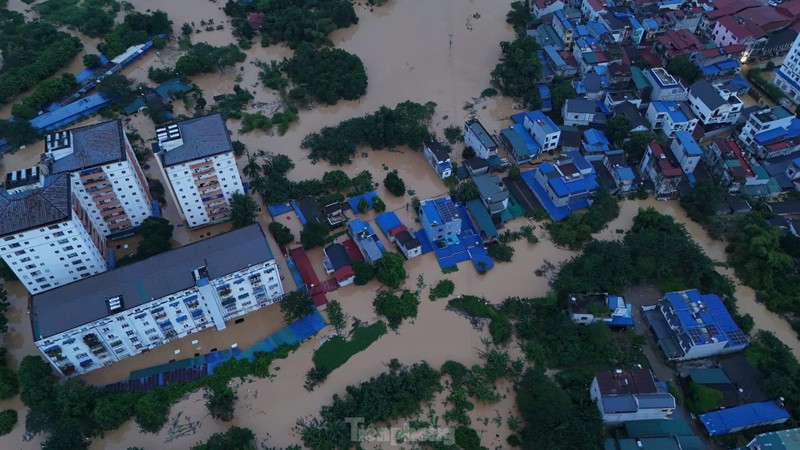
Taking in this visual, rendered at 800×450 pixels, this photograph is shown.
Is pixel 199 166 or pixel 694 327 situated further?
pixel 199 166

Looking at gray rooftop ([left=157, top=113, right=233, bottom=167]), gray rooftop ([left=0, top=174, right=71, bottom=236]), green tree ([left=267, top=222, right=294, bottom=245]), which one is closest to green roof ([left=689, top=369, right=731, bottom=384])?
green tree ([left=267, top=222, right=294, bottom=245])

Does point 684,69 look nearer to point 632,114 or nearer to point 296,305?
point 632,114

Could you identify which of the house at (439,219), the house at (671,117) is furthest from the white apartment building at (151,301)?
the house at (671,117)

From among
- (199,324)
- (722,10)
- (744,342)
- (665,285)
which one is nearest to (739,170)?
(665,285)

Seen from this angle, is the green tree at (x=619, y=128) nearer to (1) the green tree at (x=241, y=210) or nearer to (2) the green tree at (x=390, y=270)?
(2) the green tree at (x=390, y=270)

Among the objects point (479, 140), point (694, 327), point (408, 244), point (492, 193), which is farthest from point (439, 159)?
point (694, 327)

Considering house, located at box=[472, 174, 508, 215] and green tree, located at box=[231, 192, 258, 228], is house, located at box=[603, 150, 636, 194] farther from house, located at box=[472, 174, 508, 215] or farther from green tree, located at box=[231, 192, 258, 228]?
green tree, located at box=[231, 192, 258, 228]

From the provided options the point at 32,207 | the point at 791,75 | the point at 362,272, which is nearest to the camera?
the point at 32,207
